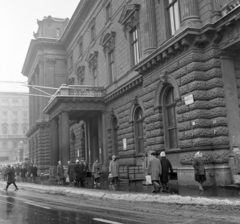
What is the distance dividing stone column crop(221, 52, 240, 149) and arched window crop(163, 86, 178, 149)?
329 cm

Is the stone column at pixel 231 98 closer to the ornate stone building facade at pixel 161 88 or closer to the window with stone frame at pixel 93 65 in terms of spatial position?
the ornate stone building facade at pixel 161 88

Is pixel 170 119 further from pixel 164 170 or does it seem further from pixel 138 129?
pixel 138 129

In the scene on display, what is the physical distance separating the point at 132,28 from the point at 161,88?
25.2ft

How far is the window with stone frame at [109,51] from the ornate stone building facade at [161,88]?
0.09m

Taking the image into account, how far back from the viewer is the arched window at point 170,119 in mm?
17547

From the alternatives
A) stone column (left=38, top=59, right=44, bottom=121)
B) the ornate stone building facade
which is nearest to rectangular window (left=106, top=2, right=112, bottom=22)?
the ornate stone building facade

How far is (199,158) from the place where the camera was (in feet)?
42.7

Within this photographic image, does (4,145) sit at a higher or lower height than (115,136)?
higher

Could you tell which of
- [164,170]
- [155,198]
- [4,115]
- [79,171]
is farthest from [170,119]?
[4,115]

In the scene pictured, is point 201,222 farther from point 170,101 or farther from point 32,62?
point 32,62

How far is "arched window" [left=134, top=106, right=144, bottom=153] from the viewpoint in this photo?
23.5 meters

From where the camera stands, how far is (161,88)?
18.0 metres

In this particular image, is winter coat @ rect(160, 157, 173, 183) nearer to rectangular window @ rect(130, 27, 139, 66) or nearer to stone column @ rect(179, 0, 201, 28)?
stone column @ rect(179, 0, 201, 28)

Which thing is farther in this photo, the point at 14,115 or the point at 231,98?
the point at 14,115
